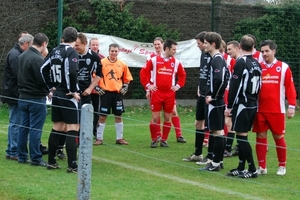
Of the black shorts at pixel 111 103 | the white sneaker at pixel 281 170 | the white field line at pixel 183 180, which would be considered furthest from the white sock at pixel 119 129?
the white sneaker at pixel 281 170

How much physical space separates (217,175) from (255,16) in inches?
467

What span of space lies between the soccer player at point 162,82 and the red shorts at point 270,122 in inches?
122

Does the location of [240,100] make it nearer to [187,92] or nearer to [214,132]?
[214,132]

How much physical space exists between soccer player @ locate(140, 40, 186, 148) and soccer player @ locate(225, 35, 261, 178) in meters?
3.18

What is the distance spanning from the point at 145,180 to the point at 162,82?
12.7 feet

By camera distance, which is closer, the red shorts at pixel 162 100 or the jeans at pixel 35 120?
the jeans at pixel 35 120

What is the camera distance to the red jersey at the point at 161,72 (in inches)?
495

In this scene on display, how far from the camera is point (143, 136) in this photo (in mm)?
14234

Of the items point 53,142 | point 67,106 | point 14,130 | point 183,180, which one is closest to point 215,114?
point 183,180

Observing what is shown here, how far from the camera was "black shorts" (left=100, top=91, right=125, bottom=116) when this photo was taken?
42.8ft

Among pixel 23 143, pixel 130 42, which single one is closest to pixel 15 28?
pixel 130 42

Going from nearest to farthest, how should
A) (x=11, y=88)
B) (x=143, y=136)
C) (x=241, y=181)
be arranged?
(x=241, y=181) < (x=11, y=88) < (x=143, y=136)

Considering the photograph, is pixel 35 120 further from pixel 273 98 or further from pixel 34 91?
pixel 273 98

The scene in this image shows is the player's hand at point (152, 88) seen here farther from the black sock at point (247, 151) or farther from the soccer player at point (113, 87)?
the black sock at point (247, 151)
